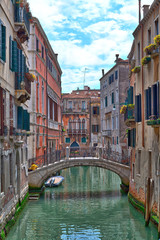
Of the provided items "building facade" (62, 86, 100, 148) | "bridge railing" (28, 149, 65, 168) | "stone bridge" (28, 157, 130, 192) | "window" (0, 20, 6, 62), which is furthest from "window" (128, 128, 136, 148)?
"building facade" (62, 86, 100, 148)

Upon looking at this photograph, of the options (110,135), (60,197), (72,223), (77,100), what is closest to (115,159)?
(60,197)

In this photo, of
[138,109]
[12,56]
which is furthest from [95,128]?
[12,56]

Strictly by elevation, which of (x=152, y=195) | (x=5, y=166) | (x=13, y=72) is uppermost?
(x=13, y=72)

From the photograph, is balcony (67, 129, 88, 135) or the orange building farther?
balcony (67, 129, 88, 135)

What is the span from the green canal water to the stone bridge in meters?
1.05

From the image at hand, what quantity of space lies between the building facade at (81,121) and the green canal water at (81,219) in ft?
91.4

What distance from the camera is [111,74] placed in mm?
36469

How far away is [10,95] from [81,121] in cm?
3763

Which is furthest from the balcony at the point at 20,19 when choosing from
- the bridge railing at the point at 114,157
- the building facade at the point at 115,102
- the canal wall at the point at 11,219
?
the building facade at the point at 115,102

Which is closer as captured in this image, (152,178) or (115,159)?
(152,178)

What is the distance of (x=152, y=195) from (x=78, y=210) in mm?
5594

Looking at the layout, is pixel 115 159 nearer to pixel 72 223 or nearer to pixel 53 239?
pixel 72 223

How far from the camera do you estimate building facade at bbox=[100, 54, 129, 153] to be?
109 ft

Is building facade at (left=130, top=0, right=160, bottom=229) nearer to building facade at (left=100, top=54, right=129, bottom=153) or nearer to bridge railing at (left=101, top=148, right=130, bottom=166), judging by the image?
bridge railing at (left=101, top=148, right=130, bottom=166)
